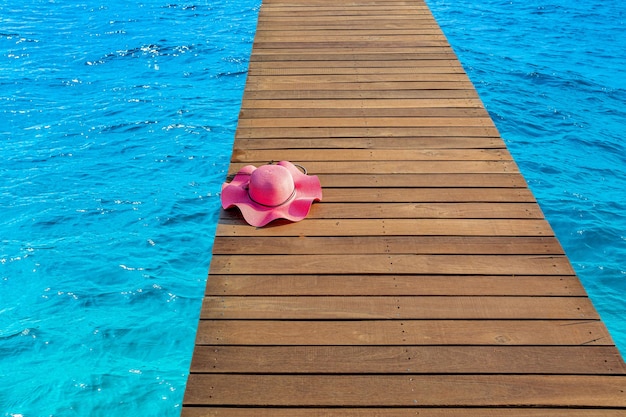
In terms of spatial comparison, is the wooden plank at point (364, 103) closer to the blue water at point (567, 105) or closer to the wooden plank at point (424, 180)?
the wooden plank at point (424, 180)

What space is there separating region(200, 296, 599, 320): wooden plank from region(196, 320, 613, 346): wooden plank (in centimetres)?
4

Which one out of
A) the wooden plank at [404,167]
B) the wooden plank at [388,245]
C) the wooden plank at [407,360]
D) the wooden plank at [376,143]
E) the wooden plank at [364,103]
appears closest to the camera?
the wooden plank at [407,360]

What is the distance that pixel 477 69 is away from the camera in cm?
838

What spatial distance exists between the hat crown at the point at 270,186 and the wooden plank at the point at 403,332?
0.85 m

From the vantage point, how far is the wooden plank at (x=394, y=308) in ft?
8.22

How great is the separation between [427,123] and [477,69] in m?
4.88

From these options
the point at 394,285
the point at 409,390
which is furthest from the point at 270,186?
the point at 409,390

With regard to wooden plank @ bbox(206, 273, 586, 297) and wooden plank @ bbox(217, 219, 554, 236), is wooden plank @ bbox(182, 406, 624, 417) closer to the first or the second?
wooden plank @ bbox(206, 273, 586, 297)

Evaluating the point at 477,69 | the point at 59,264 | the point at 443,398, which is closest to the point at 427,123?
the point at 443,398

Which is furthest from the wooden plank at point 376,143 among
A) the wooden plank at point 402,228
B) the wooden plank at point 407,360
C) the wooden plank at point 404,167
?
the wooden plank at point 407,360

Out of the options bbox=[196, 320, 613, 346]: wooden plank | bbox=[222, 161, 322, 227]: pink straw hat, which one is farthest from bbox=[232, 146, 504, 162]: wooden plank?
bbox=[196, 320, 613, 346]: wooden plank

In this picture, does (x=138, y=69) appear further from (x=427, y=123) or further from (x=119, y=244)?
(x=427, y=123)

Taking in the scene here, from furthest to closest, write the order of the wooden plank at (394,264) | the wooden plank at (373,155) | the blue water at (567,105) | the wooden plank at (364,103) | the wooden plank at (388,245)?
1. the blue water at (567,105)
2. the wooden plank at (364,103)
3. the wooden plank at (373,155)
4. the wooden plank at (388,245)
5. the wooden plank at (394,264)

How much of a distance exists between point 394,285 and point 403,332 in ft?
0.98
